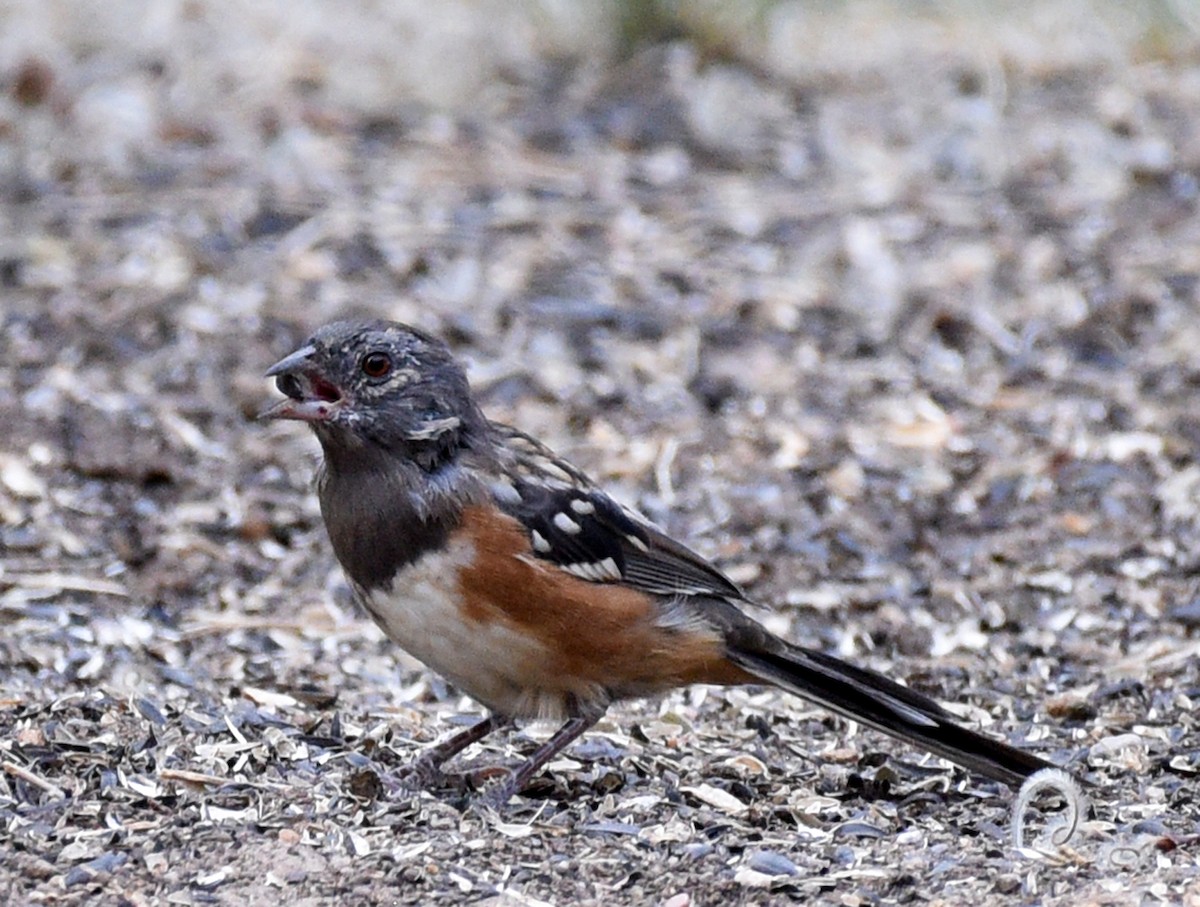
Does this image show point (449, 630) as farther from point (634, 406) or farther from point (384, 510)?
point (634, 406)

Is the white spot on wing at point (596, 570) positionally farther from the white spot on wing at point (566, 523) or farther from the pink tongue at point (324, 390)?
the pink tongue at point (324, 390)

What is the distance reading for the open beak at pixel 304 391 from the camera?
423 centimetres

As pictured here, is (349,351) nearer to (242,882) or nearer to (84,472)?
(242,882)

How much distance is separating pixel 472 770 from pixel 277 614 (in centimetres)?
135

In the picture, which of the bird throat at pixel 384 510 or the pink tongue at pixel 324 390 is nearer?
the bird throat at pixel 384 510

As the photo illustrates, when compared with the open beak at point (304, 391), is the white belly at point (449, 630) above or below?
below

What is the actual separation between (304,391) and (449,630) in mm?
690

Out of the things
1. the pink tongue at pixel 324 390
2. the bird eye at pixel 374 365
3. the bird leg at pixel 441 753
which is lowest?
the bird leg at pixel 441 753

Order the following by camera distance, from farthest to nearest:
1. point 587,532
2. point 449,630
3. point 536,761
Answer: point 587,532, point 536,761, point 449,630

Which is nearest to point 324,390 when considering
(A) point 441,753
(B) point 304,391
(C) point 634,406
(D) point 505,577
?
(B) point 304,391

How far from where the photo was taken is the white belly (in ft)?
13.5

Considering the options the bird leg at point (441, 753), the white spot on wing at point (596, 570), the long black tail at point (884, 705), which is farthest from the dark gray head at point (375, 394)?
the long black tail at point (884, 705)

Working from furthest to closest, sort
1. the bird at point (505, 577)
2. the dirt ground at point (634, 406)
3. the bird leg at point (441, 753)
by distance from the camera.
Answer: the bird leg at point (441, 753) < the bird at point (505, 577) < the dirt ground at point (634, 406)

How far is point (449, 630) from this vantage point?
13.5ft
